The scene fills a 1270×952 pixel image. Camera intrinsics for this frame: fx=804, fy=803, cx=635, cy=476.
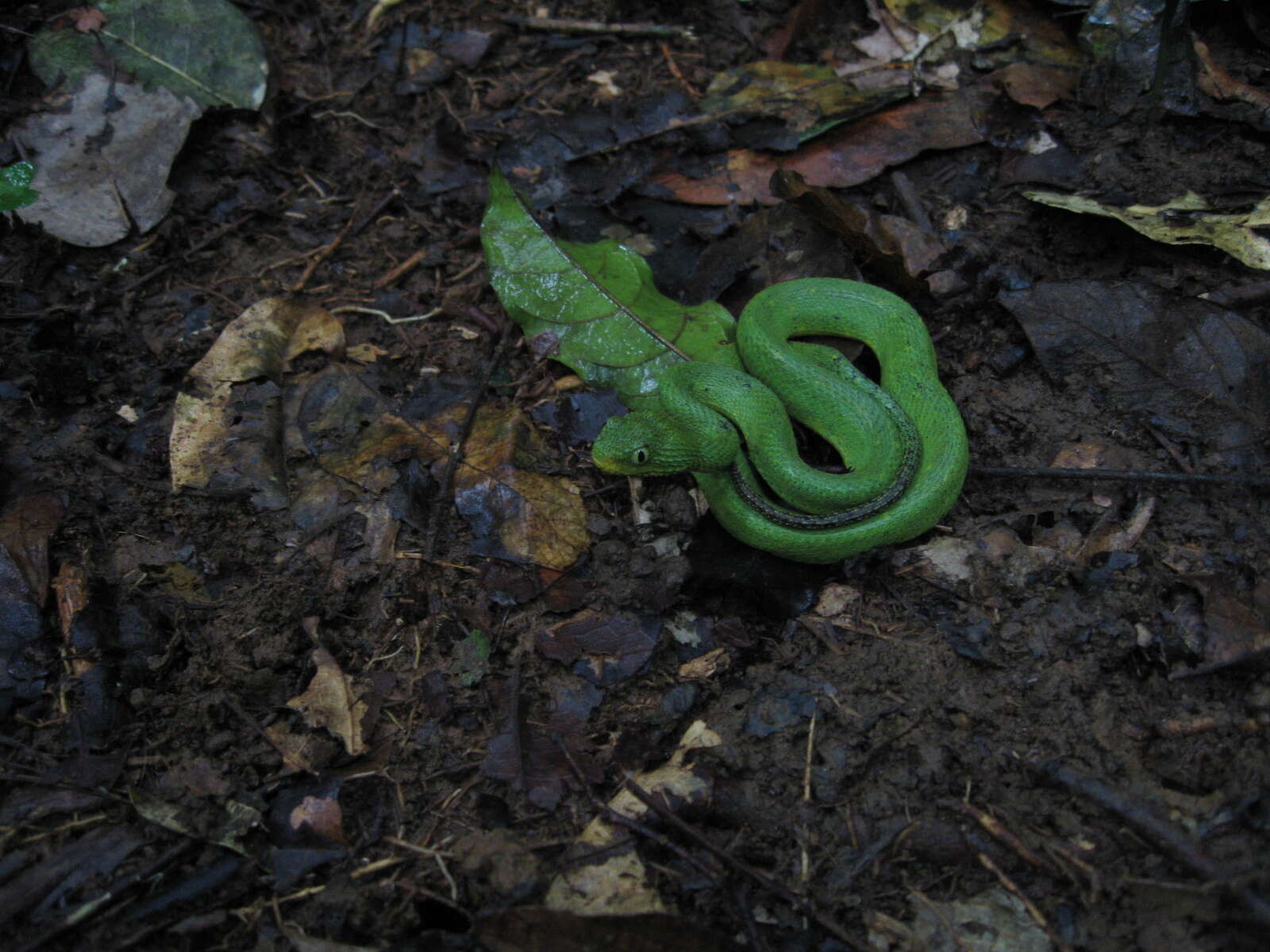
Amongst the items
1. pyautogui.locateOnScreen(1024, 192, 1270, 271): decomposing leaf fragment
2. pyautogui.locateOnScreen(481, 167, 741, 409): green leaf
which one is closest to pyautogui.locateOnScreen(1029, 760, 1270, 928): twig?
pyautogui.locateOnScreen(481, 167, 741, 409): green leaf

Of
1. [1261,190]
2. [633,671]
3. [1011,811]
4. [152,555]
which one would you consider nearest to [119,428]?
[152,555]

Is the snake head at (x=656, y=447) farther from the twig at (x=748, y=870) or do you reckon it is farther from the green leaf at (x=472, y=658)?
the twig at (x=748, y=870)

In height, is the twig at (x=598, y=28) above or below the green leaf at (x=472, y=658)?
above

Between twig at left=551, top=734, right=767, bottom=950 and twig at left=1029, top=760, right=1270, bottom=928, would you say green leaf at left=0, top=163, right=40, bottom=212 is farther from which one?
twig at left=1029, top=760, right=1270, bottom=928

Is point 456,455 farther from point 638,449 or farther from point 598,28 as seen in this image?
point 598,28

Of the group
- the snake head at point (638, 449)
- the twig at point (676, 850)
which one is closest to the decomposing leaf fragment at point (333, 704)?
the twig at point (676, 850)
